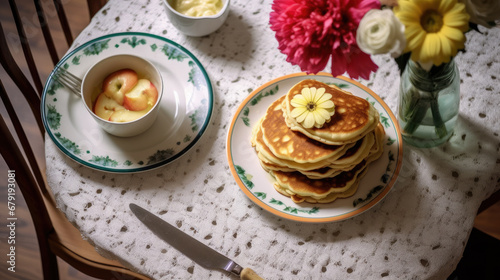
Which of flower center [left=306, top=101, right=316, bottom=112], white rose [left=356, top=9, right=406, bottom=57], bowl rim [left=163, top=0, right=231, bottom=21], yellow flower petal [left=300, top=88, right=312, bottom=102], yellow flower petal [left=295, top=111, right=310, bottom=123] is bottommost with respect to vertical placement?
yellow flower petal [left=295, top=111, right=310, bottom=123]

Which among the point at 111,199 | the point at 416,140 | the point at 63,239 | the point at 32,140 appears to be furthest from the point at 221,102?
the point at 32,140

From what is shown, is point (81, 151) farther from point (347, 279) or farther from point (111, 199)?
point (347, 279)

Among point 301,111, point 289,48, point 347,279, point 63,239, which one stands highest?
point 289,48

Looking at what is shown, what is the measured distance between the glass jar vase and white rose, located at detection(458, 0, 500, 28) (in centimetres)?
13

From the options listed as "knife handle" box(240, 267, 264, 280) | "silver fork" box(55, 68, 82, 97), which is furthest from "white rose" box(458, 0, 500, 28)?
"silver fork" box(55, 68, 82, 97)

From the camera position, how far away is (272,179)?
101cm

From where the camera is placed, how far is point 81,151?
1069mm

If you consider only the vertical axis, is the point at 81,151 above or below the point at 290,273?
above

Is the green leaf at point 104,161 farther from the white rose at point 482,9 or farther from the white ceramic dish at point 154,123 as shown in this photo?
the white rose at point 482,9

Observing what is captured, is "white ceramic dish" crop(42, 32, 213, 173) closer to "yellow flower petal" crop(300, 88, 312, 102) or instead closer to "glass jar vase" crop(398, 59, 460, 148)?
"yellow flower petal" crop(300, 88, 312, 102)

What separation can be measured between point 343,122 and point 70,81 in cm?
62

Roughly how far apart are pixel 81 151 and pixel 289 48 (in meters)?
0.53

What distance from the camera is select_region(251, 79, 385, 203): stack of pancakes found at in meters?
0.92

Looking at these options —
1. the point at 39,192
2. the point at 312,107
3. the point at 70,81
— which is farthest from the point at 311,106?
the point at 39,192
